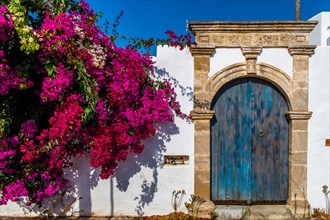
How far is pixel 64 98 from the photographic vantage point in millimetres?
4305

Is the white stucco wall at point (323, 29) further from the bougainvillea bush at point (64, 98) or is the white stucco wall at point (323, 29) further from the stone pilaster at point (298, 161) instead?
the bougainvillea bush at point (64, 98)

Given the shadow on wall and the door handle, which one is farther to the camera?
the door handle

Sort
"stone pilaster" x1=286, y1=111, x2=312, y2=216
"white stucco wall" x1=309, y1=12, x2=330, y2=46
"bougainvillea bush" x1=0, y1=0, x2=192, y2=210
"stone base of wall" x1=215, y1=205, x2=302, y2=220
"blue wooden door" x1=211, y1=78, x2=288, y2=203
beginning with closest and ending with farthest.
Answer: "bougainvillea bush" x1=0, y1=0, x2=192, y2=210
"stone base of wall" x1=215, y1=205, x2=302, y2=220
"stone pilaster" x1=286, y1=111, x2=312, y2=216
"blue wooden door" x1=211, y1=78, x2=288, y2=203
"white stucco wall" x1=309, y1=12, x2=330, y2=46

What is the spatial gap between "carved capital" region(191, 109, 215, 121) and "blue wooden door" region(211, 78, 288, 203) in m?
0.23

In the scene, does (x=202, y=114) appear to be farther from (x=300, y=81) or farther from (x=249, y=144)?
(x=300, y=81)

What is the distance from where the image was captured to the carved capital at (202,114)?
4988 mm

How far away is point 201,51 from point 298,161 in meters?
2.24

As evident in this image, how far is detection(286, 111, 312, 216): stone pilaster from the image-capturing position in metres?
5.04

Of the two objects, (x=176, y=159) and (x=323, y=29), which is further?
(x=323, y=29)

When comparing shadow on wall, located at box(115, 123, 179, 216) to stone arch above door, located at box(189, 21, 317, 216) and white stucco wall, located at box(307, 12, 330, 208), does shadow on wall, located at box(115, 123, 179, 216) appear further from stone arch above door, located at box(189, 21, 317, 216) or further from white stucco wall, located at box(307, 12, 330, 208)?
white stucco wall, located at box(307, 12, 330, 208)

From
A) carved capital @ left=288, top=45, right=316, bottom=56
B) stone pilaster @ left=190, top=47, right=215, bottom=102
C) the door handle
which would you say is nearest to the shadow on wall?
stone pilaster @ left=190, top=47, right=215, bottom=102

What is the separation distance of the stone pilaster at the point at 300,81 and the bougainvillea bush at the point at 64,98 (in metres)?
1.68

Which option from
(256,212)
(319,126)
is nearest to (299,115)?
(319,126)

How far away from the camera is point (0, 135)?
4.20m
